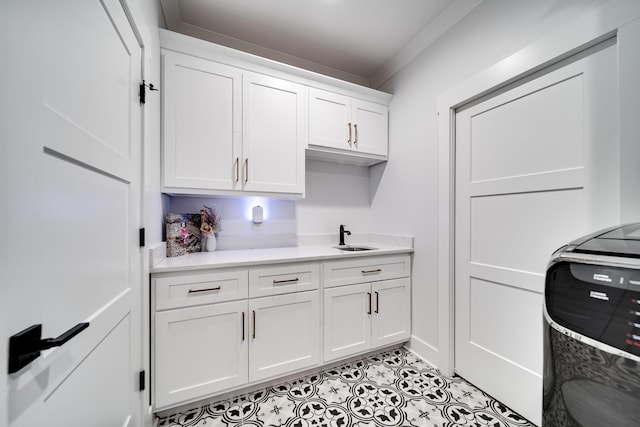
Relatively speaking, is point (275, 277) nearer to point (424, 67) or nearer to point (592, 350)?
point (592, 350)

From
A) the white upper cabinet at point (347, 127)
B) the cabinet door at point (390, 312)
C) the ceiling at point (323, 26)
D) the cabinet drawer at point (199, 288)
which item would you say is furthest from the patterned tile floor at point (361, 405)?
the ceiling at point (323, 26)

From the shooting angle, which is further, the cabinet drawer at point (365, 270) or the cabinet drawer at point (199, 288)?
the cabinet drawer at point (365, 270)

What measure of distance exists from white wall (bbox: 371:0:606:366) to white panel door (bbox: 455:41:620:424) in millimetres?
216

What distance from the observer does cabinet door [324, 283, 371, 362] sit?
5.88 ft

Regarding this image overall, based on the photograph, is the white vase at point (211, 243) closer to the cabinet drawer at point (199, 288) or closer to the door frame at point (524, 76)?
the cabinet drawer at point (199, 288)

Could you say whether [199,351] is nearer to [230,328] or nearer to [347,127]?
[230,328]

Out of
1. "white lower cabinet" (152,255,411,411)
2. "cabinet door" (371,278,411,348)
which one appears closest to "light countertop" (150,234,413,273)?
"white lower cabinet" (152,255,411,411)

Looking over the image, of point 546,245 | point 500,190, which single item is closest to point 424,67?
point 500,190

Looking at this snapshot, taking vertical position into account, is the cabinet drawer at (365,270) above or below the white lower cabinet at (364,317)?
above

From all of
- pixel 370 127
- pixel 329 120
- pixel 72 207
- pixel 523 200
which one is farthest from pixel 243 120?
pixel 523 200

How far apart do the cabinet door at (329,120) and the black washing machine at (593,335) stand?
1683 mm

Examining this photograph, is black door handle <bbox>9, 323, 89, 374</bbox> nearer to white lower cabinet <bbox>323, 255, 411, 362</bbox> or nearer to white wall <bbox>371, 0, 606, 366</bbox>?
white lower cabinet <bbox>323, 255, 411, 362</bbox>

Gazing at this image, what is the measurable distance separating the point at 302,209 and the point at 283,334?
1.16 metres

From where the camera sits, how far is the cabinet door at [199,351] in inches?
53.2
